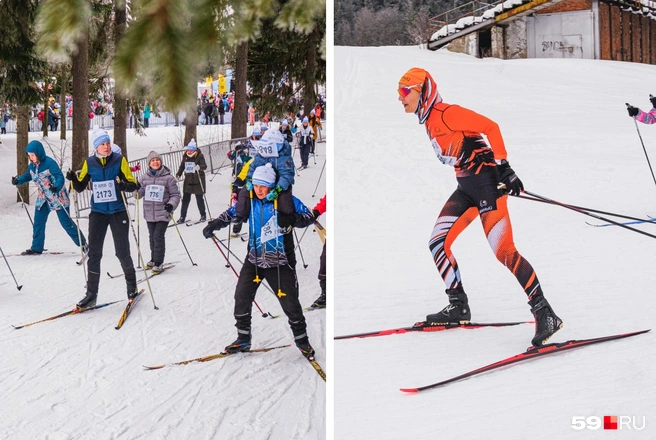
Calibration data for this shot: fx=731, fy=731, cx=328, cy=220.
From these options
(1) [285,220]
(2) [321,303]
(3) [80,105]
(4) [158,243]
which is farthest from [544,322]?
(3) [80,105]

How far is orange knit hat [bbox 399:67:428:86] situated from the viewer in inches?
143

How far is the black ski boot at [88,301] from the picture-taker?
6075 millimetres

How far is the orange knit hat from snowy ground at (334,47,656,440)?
102mm

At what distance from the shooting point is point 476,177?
12.0 feet

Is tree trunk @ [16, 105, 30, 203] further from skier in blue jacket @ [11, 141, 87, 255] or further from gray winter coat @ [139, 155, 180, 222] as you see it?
gray winter coat @ [139, 155, 180, 222]

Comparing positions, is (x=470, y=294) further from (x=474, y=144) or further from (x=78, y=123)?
(x=78, y=123)

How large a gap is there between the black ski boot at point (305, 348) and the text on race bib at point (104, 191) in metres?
2.17

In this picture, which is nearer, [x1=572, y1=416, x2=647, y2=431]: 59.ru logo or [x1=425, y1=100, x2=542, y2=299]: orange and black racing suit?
[x1=572, y1=416, x2=647, y2=431]: 59.ru logo

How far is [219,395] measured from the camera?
14.2ft

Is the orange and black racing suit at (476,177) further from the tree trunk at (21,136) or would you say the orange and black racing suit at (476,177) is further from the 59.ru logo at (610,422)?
the tree trunk at (21,136)

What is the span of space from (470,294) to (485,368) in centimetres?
42

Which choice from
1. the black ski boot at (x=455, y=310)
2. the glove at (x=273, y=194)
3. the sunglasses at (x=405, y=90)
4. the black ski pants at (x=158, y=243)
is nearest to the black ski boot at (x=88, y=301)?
A: the black ski pants at (x=158, y=243)

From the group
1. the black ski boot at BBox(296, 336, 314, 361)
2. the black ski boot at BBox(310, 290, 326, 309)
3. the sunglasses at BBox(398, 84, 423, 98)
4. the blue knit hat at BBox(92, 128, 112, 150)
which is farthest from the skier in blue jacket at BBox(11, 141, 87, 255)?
the sunglasses at BBox(398, 84, 423, 98)

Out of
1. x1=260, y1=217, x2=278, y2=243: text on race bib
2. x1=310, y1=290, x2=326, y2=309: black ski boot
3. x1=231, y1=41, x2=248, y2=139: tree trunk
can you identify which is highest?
x1=231, y1=41, x2=248, y2=139: tree trunk
